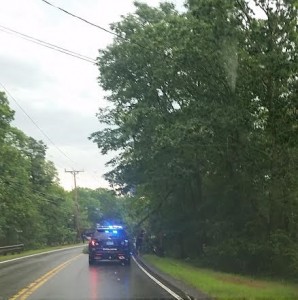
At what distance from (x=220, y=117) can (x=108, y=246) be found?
892 centimetres

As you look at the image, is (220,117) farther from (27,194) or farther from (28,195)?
(28,195)

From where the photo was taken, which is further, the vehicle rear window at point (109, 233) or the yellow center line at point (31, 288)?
the vehicle rear window at point (109, 233)

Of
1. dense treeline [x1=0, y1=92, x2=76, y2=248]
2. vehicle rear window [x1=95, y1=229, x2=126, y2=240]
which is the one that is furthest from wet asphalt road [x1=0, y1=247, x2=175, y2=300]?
dense treeline [x1=0, y1=92, x2=76, y2=248]

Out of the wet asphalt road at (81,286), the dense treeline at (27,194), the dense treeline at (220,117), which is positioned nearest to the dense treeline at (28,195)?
the dense treeline at (27,194)

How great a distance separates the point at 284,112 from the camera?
53.7 feet

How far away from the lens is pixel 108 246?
25.8m

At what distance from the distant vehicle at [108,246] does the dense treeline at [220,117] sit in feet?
13.1

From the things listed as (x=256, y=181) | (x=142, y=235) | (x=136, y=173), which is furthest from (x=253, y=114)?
(x=142, y=235)

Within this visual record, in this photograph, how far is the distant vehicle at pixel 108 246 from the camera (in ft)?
84.6

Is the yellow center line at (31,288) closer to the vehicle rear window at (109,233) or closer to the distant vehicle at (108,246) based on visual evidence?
the distant vehicle at (108,246)

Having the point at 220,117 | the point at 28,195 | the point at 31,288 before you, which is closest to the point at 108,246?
the point at 220,117

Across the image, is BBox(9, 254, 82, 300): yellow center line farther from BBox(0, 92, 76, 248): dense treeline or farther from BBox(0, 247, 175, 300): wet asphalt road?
BBox(0, 92, 76, 248): dense treeline

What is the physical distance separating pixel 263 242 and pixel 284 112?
726 cm

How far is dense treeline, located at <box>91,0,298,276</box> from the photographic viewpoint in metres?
18.7
